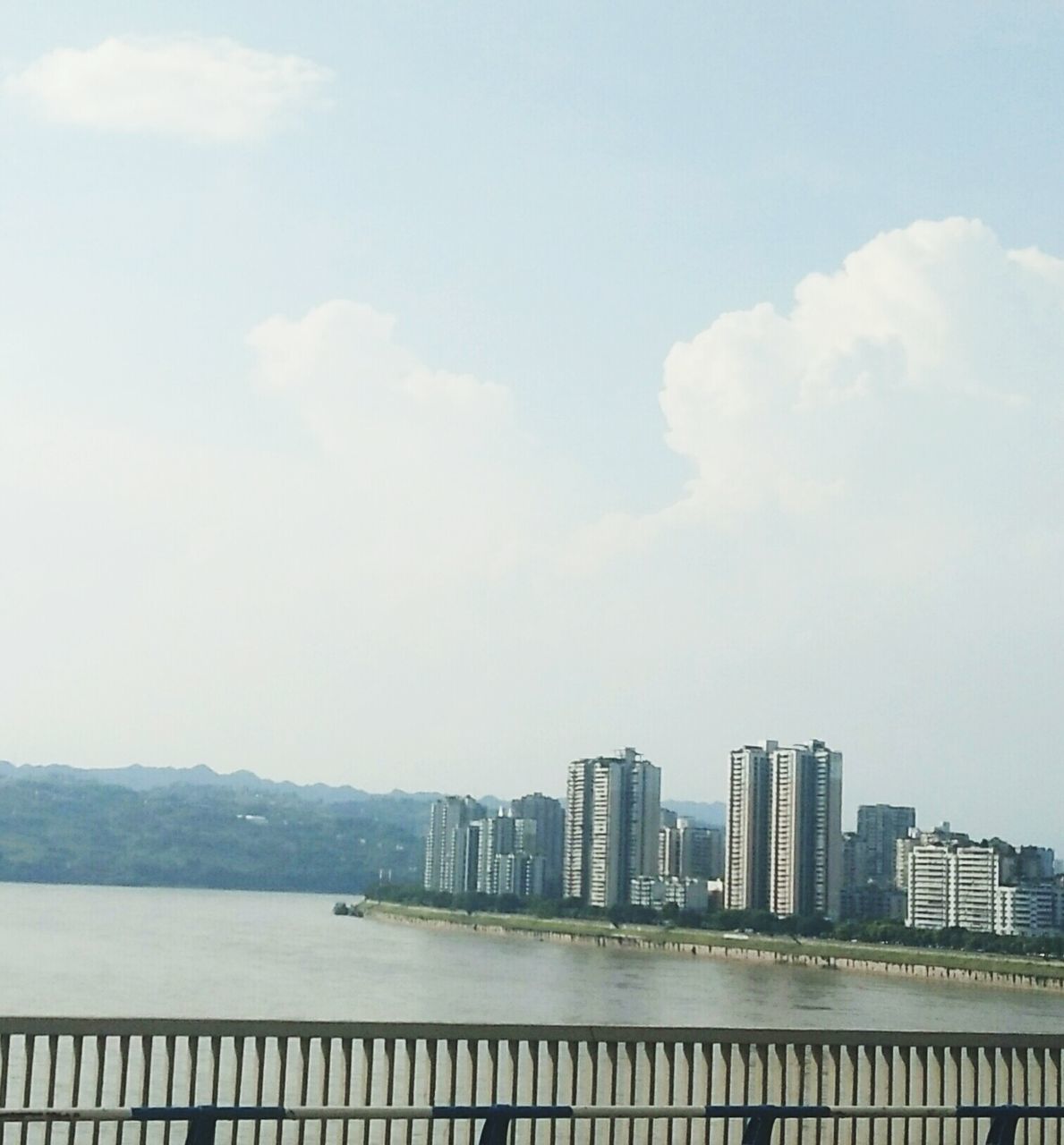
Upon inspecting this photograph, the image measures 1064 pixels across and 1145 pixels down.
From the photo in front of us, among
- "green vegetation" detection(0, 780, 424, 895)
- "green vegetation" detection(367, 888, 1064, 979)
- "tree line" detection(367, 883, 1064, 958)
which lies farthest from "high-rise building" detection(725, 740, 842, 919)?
"green vegetation" detection(0, 780, 424, 895)

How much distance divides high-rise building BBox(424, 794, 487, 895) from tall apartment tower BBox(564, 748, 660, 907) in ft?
42.3

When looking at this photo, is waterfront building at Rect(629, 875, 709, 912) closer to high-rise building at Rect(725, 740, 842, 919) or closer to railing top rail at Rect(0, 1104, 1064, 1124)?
high-rise building at Rect(725, 740, 842, 919)

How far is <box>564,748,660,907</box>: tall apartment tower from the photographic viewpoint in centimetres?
12375

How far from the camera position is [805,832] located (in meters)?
114

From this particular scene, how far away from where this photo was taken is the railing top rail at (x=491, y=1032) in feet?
20.2

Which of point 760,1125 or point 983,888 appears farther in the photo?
point 983,888

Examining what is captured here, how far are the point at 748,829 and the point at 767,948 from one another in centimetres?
2830

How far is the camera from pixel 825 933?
96.6 m

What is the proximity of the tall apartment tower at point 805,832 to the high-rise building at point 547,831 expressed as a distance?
23749 millimetres

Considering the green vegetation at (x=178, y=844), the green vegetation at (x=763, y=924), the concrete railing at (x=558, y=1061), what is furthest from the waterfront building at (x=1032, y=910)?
the concrete railing at (x=558, y=1061)

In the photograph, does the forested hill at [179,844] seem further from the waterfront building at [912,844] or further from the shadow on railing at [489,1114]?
the shadow on railing at [489,1114]

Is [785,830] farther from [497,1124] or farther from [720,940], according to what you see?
[497,1124]

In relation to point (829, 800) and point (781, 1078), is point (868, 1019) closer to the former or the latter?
point (781, 1078)

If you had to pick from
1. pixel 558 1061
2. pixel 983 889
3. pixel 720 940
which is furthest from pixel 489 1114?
pixel 983 889
